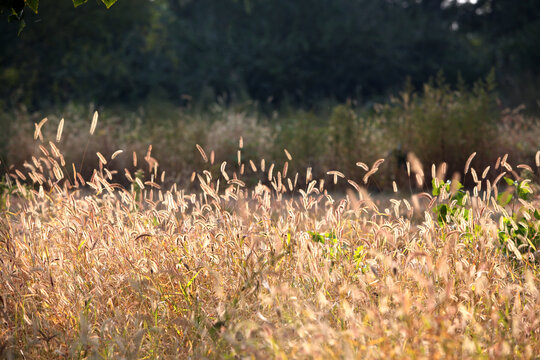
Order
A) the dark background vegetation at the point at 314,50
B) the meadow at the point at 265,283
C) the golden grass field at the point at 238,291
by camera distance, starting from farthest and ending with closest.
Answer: the dark background vegetation at the point at 314,50
the golden grass field at the point at 238,291
the meadow at the point at 265,283

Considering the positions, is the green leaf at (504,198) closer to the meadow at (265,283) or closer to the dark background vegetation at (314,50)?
the meadow at (265,283)

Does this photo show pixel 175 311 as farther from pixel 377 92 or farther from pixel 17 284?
pixel 377 92

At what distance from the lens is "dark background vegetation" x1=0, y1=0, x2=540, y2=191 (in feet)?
30.3

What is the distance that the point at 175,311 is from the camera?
278 centimetres

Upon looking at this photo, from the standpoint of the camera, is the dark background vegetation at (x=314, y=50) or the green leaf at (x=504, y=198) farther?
the dark background vegetation at (x=314, y=50)

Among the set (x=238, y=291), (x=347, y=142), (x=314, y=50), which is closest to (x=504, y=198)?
(x=238, y=291)

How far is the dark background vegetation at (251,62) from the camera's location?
9.23 meters

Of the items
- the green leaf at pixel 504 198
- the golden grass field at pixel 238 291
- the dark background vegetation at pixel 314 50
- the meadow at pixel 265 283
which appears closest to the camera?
the meadow at pixel 265 283

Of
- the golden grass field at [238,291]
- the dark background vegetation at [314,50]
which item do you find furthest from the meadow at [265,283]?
the dark background vegetation at [314,50]

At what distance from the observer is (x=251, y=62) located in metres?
23.5

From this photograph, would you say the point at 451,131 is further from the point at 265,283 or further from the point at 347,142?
the point at 265,283

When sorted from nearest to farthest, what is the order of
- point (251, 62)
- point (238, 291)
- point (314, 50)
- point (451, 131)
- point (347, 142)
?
point (238, 291)
point (451, 131)
point (347, 142)
point (251, 62)
point (314, 50)

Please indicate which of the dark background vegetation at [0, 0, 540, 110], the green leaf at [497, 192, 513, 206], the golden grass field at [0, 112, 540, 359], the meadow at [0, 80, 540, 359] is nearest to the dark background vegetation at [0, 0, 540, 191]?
the dark background vegetation at [0, 0, 540, 110]

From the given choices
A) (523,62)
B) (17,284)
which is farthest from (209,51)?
(17,284)
